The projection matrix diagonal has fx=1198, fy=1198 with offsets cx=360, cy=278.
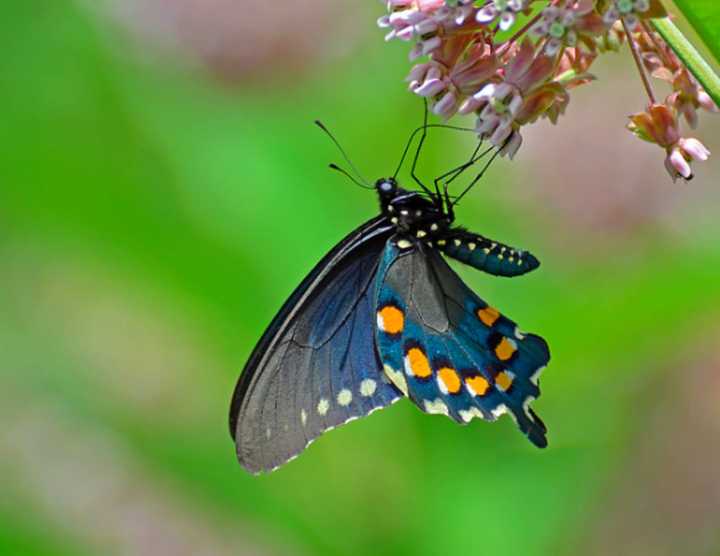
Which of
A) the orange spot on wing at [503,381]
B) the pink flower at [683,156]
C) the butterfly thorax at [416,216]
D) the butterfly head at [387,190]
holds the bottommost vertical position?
the orange spot on wing at [503,381]

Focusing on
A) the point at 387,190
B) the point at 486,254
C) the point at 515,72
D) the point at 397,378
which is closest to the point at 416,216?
the point at 387,190

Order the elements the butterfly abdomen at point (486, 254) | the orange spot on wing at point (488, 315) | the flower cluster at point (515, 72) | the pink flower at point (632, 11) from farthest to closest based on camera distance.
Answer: the orange spot on wing at point (488, 315), the butterfly abdomen at point (486, 254), the flower cluster at point (515, 72), the pink flower at point (632, 11)

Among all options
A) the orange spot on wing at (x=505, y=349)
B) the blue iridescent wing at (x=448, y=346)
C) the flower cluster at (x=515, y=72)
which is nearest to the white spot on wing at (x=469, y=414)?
the blue iridescent wing at (x=448, y=346)

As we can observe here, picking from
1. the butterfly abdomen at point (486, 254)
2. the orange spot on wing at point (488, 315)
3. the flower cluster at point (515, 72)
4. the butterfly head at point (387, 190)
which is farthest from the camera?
the butterfly head at point (387, 190)

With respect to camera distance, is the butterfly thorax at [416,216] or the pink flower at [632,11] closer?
the pink flower at [632,11]

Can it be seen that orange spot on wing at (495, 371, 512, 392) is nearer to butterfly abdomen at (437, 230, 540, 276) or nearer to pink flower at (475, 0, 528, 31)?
butterfly abdomen at (437, 230, 540, 276)

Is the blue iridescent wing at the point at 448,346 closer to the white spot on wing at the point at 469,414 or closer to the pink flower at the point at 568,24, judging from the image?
the white spot on wing at the point at 469,414

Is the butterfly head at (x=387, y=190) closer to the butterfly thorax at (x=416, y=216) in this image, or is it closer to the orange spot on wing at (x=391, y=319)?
the butterfly thorax at (x=416, y=216)

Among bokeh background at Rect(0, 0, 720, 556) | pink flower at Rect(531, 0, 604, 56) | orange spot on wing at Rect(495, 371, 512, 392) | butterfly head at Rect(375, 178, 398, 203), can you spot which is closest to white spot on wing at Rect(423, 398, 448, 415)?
orange spot on wing at Rect(495, 371, 512, 392)

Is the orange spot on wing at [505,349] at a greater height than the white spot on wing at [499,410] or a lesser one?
greater
